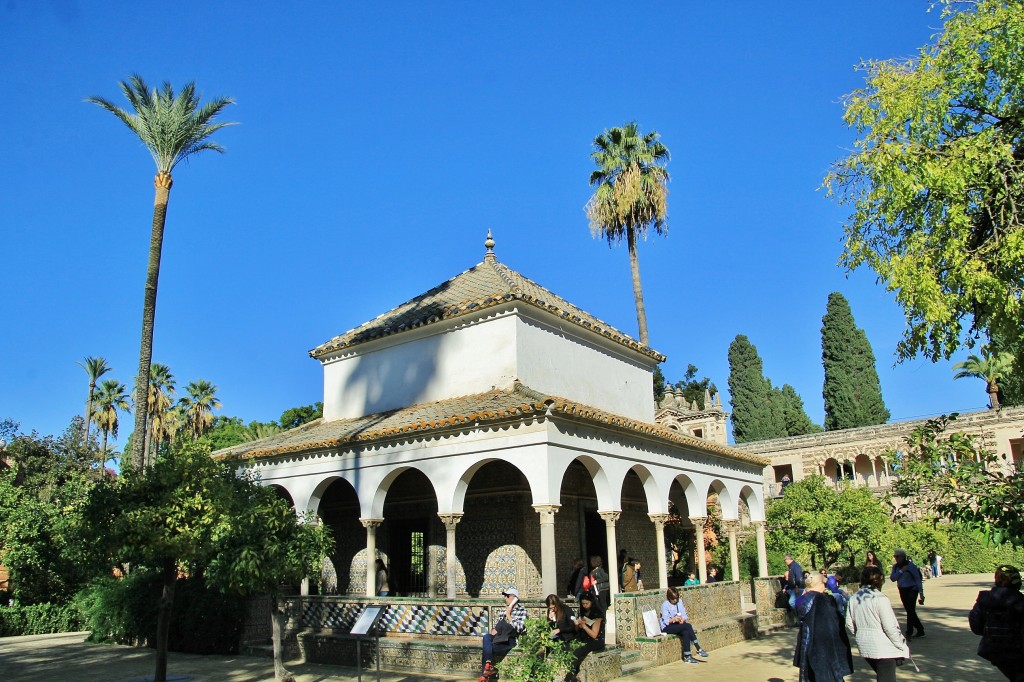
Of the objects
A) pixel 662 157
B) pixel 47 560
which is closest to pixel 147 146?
pixel 47 560

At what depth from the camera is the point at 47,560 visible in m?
22.5

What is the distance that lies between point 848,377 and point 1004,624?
44701 mm

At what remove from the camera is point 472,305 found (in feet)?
54.0

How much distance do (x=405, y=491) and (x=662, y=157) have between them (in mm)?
18002

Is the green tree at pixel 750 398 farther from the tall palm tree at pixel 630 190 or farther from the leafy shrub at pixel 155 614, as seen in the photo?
the leafy shrub at pixel 155 614

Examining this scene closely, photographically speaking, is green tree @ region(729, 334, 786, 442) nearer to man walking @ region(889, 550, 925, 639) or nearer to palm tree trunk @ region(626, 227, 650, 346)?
palm tree trunk @ region(626, 227, 650, 346)

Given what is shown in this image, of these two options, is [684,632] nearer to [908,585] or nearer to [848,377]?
[908,585]

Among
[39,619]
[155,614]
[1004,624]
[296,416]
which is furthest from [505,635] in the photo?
[296,416]

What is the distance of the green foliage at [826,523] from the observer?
21.1 m

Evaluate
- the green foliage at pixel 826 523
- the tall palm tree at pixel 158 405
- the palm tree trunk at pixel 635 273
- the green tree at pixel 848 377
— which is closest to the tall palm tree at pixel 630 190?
the palm tree trunk at pixel 635 273

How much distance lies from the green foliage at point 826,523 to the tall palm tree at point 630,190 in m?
8.28

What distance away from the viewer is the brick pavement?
10.8 metres

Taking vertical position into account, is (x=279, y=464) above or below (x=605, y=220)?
below

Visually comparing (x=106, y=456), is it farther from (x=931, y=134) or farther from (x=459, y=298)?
(x=931, y=134)
